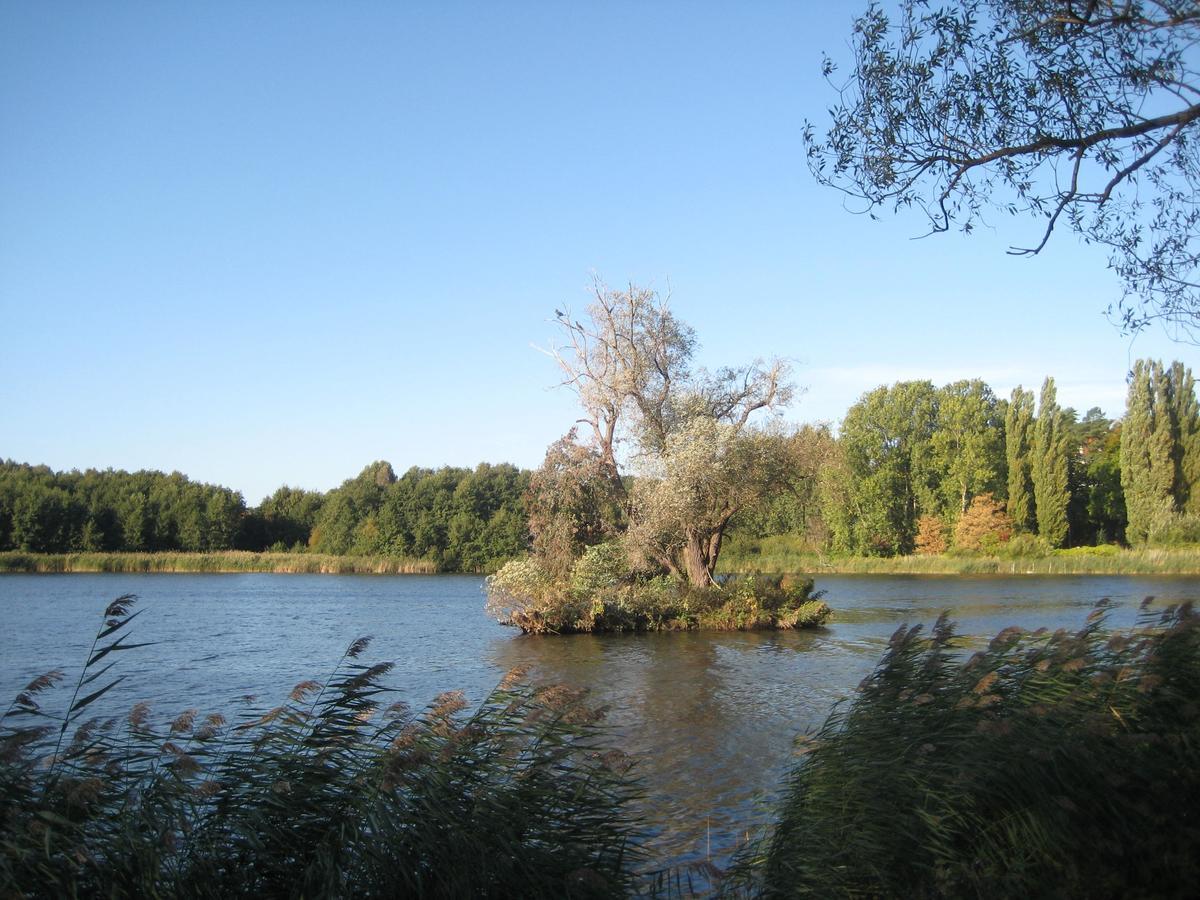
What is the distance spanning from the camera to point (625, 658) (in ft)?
76.8

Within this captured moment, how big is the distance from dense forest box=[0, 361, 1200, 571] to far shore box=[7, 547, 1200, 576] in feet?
7.81

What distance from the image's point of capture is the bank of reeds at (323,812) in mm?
5008

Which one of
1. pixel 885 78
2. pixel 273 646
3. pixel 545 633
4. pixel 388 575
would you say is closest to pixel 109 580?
pixel 388 575

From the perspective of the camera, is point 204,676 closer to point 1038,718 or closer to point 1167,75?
point 1038,718

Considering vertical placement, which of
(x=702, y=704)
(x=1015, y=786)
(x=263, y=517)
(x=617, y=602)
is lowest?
(x=702, y=704)

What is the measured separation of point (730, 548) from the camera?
56062 mm

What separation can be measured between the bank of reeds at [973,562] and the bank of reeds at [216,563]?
90.9 feet

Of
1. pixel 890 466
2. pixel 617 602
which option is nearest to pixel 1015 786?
pixel 617 602

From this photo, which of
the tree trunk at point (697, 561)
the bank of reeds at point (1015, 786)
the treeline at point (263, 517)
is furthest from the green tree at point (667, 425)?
the treeline at point (263, 517)

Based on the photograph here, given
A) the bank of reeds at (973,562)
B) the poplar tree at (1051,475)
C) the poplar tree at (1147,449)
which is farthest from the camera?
the poplar tree at (1051,475)

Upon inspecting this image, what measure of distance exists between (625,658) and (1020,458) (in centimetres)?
5485

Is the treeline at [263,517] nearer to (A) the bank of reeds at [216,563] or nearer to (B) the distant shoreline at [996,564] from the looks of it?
(A) the bank of reeds at [216,563]

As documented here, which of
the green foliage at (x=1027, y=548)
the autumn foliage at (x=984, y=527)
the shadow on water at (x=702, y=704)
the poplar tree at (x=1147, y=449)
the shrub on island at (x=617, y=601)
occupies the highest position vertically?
the poplar tree at (x=1147, y=449)

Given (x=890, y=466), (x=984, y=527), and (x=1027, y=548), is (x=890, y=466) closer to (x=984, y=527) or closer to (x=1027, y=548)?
(x=984, y=527)
